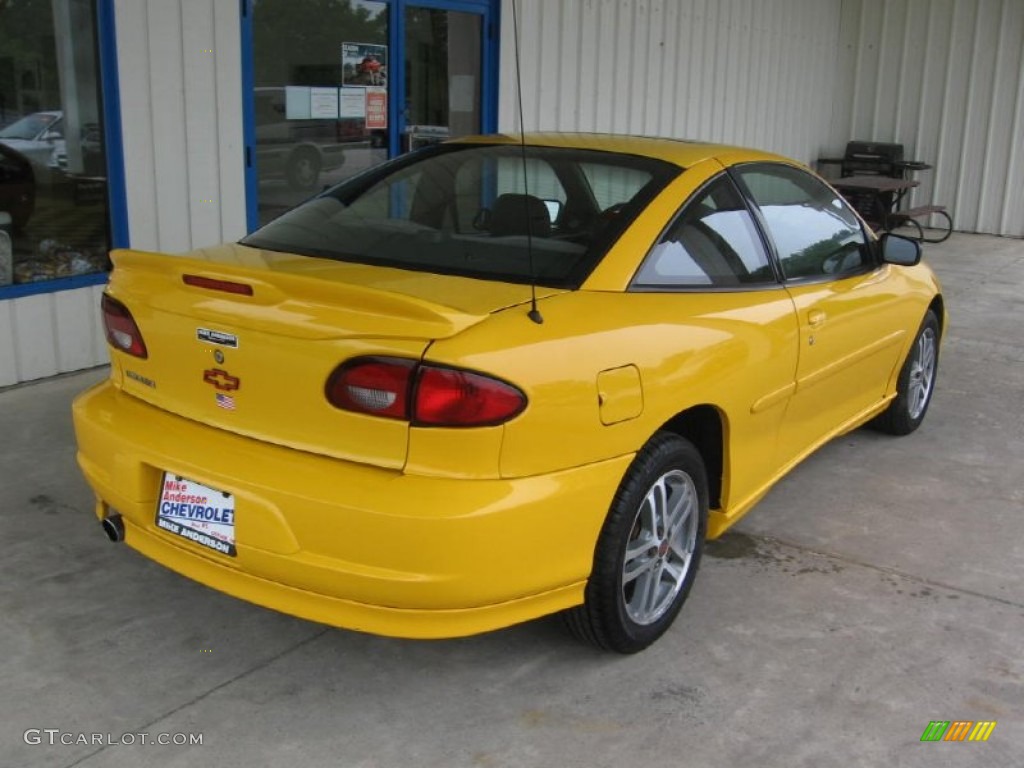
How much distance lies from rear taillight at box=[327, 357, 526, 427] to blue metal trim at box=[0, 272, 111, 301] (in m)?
3.33

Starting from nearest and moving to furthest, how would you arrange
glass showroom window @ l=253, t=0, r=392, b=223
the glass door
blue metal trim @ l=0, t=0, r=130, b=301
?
1. blue metal trim @ l=0, t=0, r=130, b=301
2. glass showroom window @ l=253, t=0, r=392, b=223
3. the glass door

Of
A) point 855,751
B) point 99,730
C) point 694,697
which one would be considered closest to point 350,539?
point 99,730

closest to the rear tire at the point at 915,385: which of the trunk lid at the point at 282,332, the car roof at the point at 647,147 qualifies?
the car roof at the point at 647,147

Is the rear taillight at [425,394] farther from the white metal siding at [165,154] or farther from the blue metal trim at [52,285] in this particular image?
the white metal siding at [165,154]

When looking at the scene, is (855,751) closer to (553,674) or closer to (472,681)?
(553,674)

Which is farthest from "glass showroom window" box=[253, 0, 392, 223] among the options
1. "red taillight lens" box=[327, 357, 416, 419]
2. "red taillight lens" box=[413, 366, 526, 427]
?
"red taillight lens" box=[413, 366, 526, 427]

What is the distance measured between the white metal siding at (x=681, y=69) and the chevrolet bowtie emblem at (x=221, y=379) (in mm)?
5941

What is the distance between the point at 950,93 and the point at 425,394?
13173mm

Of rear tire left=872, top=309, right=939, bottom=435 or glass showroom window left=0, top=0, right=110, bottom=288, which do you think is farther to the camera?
glass showroom window left=0, top=0, right=110, bottom=288

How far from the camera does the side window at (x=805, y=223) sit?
3.79 m

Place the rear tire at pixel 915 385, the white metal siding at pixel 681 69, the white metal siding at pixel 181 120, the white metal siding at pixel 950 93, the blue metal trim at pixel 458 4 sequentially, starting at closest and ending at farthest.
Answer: the rear tire at pixel 915 385, the white metal siding at pixel 181 120, the blue metal trim at pixel 458 4, the white metal siding at pixel 681 69, the white metal siding at pixel 950 93

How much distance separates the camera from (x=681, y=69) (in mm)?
10594

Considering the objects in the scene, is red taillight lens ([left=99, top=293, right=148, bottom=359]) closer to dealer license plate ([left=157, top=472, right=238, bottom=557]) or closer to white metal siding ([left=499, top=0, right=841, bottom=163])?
dealer license plate ([left=157, top=472, right=238, bottom=557])

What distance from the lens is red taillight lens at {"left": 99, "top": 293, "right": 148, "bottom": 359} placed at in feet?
9.85
